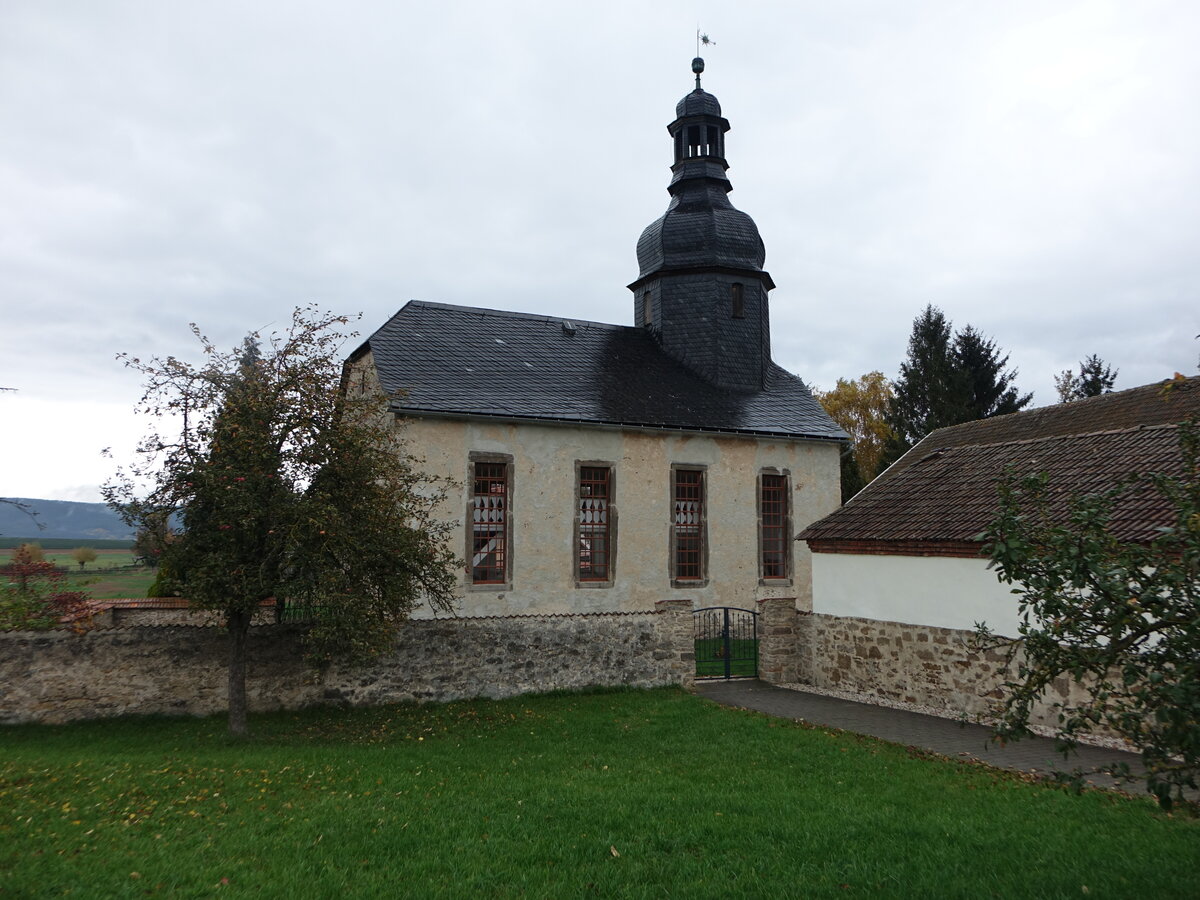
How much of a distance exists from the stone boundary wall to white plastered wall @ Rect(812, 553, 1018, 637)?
275cm

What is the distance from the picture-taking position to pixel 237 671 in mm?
11141

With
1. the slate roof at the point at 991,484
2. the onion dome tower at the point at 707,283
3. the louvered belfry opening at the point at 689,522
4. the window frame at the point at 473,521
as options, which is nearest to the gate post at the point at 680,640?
the slate roof at the point at 991,484

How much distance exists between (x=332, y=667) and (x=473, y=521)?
213 inches

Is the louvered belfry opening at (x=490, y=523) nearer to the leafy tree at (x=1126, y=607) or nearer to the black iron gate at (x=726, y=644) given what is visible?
the black iron gate at (x=726, y=644)

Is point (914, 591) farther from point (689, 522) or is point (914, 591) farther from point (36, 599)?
point (36, 599)

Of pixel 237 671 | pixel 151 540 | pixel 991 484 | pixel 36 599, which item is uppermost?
pixel 991 484

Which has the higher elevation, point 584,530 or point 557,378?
point 557,378

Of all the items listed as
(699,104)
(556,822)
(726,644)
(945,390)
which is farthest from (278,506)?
(945,390)

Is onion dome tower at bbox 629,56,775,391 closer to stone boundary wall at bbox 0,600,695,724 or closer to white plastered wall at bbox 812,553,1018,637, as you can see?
white plastered wall at bbox 812,553,1018,637

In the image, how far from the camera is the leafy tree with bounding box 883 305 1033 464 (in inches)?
1455

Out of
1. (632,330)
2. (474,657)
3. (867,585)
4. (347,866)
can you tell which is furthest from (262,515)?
(632,330)

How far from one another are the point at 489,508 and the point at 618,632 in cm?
477

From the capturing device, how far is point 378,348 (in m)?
18.5

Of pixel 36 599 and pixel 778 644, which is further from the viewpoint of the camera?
pixel 778 644
